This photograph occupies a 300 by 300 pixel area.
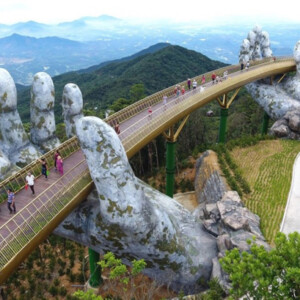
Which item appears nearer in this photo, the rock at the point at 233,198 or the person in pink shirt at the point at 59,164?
the person in pink shirt at the point at 59,164

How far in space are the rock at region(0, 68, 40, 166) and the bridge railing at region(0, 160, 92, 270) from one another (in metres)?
4.20

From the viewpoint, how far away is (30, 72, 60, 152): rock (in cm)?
1898

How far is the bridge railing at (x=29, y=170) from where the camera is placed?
14789 millimetres

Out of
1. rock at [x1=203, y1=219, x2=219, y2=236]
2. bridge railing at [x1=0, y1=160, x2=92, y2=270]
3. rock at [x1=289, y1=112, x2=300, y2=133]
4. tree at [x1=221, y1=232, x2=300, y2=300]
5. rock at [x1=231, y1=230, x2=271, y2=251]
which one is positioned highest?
bridge railing at [x1=0, y1=160, x2=92, y2=270]

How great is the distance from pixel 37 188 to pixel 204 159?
55.4 feet

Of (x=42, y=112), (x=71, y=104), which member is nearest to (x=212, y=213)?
(x=71, y=104)

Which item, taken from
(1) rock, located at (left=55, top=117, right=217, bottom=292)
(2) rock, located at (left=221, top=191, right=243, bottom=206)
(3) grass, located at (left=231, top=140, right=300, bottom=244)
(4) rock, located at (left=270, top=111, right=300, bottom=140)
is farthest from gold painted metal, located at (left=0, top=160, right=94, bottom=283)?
(4) rock, located at (left=270, top=111, right=300, bottom=140)

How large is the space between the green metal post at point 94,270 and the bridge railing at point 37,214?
5152 millimetres

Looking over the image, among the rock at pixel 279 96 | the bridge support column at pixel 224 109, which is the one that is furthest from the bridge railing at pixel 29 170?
the rock at pixel 279 96

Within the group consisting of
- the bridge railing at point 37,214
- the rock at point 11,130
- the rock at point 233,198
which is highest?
the rock at point 11,130

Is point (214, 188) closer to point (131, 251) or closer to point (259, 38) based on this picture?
point (131, 251)

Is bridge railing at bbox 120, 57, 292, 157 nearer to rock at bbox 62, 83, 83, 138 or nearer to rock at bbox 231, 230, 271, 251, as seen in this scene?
rock at bbox 62, 83, 83, 138

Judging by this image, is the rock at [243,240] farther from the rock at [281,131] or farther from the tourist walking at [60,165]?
the rock at [281,131]

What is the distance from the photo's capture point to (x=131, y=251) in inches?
612
